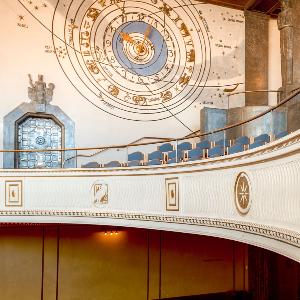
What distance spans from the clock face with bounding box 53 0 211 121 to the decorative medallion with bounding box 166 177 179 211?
4.04 metres

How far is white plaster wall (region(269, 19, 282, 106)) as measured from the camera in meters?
11.8

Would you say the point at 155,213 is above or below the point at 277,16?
below

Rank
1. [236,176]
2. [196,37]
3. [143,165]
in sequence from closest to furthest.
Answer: [236,176] < [143,165] < [196,37]

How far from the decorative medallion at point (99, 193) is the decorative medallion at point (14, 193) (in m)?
1.32

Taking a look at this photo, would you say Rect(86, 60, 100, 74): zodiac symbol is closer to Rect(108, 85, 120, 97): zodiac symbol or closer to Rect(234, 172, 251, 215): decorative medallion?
Rect(108, 85, 120, 97): zodiac symbol

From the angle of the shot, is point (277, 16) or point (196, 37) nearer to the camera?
point (196, 37)

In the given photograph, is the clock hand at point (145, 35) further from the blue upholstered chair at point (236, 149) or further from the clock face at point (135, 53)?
the blue upholstered chair at point (236, 149)

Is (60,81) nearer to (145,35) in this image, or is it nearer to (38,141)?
A: (38,141)

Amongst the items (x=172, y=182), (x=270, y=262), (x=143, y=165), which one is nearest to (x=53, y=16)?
(x=143, y=165)

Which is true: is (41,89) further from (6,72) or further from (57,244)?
(57,244)

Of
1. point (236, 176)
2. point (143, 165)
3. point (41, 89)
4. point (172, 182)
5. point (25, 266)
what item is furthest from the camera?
point (41, 89)

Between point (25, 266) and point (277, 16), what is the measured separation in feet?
30.6

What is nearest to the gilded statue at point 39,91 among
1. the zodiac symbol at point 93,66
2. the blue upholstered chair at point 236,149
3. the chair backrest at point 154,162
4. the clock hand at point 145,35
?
the zodiac symbol at point 93,66

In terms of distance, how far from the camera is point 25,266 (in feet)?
28.7
